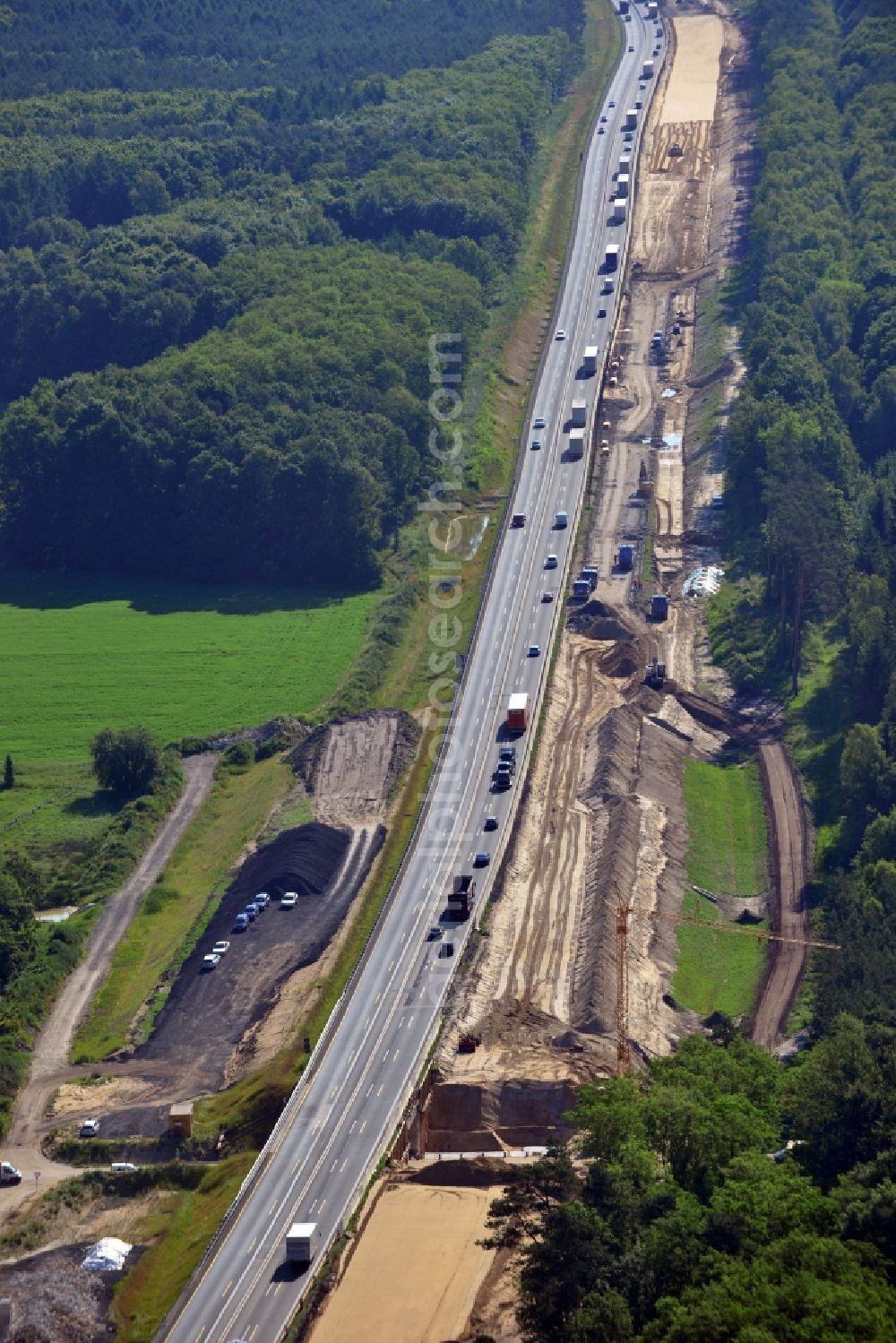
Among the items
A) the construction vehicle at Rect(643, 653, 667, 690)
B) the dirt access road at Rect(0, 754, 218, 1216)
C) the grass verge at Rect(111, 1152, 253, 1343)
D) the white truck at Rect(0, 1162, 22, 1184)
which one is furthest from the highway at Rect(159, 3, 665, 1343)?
the white truck at Rect(0, 1162, 22, 1184)

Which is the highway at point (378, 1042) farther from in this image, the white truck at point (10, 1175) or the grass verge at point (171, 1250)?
the white truck at point (10, 1175)

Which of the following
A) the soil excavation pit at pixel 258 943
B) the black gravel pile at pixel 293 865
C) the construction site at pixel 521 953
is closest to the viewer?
the construction site at pixel 521 953

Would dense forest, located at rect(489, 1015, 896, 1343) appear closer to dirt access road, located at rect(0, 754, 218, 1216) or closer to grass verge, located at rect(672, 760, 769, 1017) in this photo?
grass verge, located at rect(672, 760, 769, 1017)

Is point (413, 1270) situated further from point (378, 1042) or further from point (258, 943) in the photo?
point (258, 943)

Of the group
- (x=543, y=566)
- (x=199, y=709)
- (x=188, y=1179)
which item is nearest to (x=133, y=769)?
(x=199, y=709)

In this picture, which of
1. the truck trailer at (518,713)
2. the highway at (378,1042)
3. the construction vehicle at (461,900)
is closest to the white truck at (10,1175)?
the highway at (378,1042)

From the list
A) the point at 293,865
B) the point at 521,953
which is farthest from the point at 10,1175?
the point at 521,953

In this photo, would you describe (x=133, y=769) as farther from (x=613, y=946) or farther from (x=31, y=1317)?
(x=31, y=1317)
